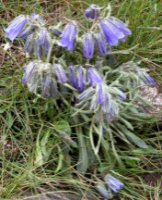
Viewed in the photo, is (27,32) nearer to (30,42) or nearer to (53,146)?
(30,42)

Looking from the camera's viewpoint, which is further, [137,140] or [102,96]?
[137,140]

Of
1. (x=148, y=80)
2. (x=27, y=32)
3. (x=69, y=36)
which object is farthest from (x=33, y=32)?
(x=148, y=80)

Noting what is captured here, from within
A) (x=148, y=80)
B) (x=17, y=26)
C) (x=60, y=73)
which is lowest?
(x=148, y=80)

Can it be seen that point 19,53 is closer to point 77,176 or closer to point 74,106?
point 74,106

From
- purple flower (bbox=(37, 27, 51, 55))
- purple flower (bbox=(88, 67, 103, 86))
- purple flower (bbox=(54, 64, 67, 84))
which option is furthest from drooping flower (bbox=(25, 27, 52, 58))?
purple flower (bbox=(88, 67, 103, 86))

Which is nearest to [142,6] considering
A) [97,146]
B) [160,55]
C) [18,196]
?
[160,55]

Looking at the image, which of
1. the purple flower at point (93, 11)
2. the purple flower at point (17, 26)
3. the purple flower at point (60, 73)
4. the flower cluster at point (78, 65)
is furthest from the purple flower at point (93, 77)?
the purple flower at point (17, 26)
